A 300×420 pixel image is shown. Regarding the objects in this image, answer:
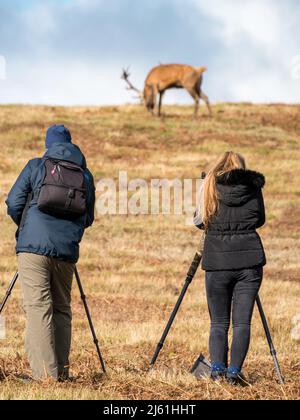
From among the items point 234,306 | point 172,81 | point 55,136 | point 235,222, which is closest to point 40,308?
point 55,136

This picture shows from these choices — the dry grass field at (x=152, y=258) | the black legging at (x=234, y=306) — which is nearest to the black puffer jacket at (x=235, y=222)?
the black legging at (x=234, y=306)

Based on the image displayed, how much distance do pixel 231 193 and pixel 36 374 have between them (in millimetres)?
2210

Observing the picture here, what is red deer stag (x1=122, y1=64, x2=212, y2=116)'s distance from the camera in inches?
1617

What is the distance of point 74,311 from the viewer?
41.4 ft

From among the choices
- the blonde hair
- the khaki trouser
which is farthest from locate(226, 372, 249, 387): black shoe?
the khaki trouser

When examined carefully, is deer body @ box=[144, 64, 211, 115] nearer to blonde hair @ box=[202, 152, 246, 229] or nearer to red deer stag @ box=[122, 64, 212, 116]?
red deer stag @ box=[122, 64, 212, 116]

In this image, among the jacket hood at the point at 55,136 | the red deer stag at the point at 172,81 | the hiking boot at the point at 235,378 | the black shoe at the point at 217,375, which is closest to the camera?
the hiking boot at the point at 235,378

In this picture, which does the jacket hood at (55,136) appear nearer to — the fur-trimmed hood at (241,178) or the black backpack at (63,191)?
the black backpack at (63,191)

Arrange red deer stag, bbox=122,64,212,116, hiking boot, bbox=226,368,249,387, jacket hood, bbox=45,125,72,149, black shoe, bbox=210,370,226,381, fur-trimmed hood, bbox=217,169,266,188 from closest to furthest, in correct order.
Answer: hiking boot, bbox=226,368,249,387 < black shoe, bbox=210,370,226,381 < fur-trimmed hood, bbox=217,169,266,188 < jacket hood, bbox=45,125,72,149 < red deer stag, bbox=122,64,212,116

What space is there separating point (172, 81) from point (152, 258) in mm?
25399

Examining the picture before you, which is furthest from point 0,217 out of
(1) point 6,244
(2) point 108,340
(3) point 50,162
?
(3) point 50,162

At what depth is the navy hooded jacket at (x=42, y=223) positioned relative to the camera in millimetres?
6973

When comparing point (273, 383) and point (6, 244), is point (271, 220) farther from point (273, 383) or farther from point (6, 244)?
point (273, 383)

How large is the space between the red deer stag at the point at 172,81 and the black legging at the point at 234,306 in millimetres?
34085
